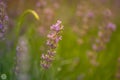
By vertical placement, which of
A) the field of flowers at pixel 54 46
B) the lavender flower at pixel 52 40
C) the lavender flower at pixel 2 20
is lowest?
the lavender flower at pixel 52 40

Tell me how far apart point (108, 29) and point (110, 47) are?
38.3 inches

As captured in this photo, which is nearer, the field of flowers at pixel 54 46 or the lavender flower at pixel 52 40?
the lavender flower at pixel 52 40

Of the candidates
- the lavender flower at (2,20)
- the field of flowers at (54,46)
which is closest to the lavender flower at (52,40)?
the field of flowers at (54,46)

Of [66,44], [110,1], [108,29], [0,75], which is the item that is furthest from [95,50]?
[110,1]

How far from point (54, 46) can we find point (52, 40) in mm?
37

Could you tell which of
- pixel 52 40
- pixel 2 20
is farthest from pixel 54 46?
pixel 2 20

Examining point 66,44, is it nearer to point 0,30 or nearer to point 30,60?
point 30,60

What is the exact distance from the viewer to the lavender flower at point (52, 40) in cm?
231

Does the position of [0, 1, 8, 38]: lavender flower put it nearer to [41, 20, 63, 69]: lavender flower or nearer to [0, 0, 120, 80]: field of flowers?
[0, 0, 120, 80]: field of flowers

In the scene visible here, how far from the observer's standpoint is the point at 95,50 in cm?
367

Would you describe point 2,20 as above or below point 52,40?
above

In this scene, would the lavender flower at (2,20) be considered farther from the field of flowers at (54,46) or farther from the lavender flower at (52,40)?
the lavender flower at (52,40)

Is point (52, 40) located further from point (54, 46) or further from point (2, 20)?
point (2, 20)

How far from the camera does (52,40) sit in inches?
92.0
